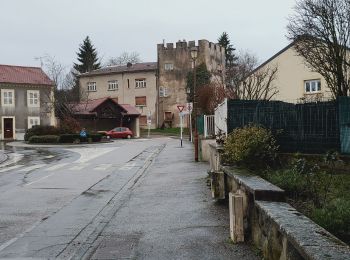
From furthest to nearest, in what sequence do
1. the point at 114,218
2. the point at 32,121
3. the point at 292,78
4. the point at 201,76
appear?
the point at 201,76 < the point at 32,121 < the point at 292,78 < the point at 114,218

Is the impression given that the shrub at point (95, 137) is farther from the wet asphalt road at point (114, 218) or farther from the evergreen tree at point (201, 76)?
the wet asphalt road at point (114, 218)

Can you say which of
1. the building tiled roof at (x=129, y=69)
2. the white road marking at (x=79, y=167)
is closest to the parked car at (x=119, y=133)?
the building tiled roof at (x=129, y=69)

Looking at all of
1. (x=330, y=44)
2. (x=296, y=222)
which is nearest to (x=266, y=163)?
(x=296, y=222)

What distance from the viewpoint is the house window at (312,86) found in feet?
123

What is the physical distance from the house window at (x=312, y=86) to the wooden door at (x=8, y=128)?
1343 inches

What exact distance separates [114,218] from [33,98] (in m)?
50.9

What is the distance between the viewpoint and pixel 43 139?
4384 cm

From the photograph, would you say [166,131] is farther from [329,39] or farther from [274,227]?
[274,227]

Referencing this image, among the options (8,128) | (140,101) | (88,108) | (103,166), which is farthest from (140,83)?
(103,166)

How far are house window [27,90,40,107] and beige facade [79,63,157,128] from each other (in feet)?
40.5

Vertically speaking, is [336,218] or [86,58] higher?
[86,58]

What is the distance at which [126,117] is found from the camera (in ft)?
213

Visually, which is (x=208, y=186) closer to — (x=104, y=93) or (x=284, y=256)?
(x=284, y=256)

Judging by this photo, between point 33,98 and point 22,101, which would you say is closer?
point 22,101
